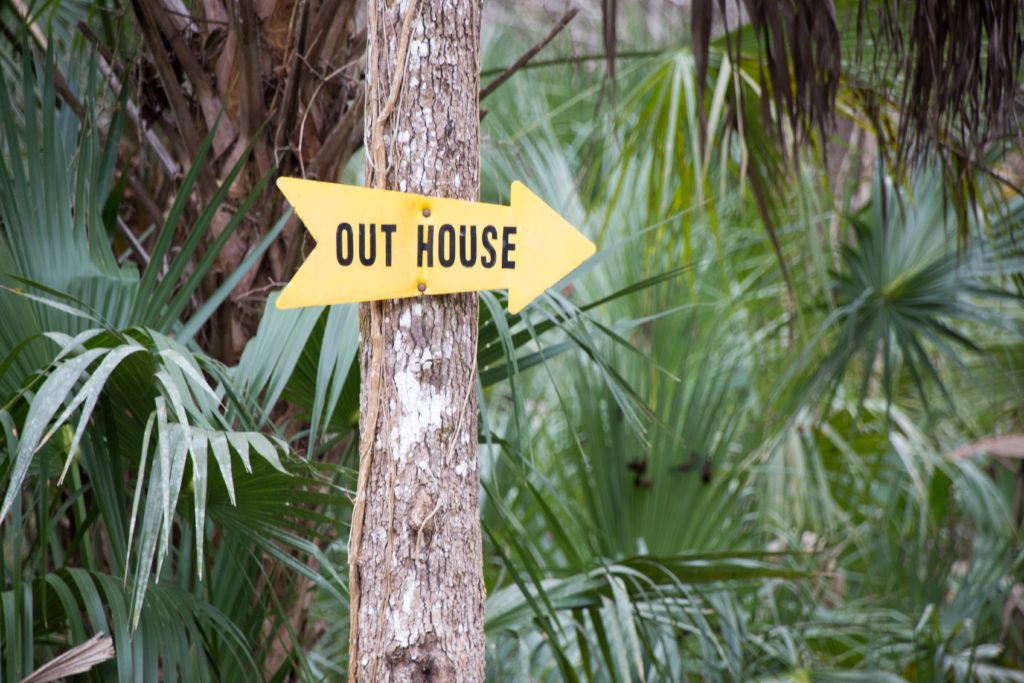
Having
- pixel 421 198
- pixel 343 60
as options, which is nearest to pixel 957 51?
pixel 343 60

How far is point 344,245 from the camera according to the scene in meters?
0.96

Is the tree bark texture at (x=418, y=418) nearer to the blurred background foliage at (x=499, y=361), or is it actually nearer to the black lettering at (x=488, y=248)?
the black lettering at (x=488, y=248)

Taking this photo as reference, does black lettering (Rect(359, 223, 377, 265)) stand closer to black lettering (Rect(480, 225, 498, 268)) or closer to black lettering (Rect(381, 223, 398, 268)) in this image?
black lettering (Rect(381, 223, 398, 268))

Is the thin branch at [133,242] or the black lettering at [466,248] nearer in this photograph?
the black lettering at [466,248]

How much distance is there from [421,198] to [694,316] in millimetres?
1501

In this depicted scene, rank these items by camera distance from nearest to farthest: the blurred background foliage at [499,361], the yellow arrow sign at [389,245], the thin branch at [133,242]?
the yellow arrow sign at [389,245] → the blurred background foliage at [499,361] → the thin branch at [133,242]

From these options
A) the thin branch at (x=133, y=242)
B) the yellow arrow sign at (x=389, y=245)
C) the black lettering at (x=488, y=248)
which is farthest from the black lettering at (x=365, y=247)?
the thin branch at (x=133, y=242)

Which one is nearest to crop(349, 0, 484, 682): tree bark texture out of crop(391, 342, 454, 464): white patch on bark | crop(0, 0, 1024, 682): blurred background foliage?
crop(391, 342, 454, 464): white patch on bark

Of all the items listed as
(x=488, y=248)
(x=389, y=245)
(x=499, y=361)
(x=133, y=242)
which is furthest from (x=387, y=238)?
(x=133, y=242)

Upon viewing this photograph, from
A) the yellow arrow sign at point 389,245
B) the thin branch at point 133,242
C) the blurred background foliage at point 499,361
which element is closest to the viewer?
the yellow arrow sign at point 389,245

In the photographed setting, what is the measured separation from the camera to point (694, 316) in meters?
2.38

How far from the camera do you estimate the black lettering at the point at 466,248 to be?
992mm

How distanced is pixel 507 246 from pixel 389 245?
0.14 meters

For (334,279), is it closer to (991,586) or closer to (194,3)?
(194,3)
